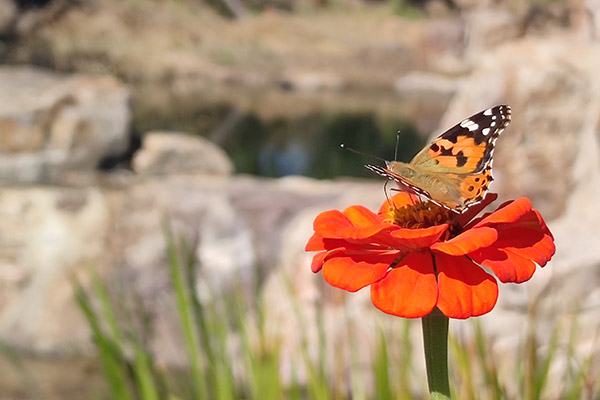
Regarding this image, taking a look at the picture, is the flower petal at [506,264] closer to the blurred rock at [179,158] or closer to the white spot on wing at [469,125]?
the white spot on wing at [469,125]

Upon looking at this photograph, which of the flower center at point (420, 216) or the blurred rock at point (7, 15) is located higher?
the flower center at point (420, 216)

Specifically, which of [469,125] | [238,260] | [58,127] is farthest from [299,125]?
[469,125]

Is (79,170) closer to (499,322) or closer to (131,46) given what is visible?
(499,322)

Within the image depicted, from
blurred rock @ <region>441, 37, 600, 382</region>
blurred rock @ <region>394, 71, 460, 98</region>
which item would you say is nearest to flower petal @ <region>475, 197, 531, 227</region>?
blurred rock @ <region>441, 37, 600, 382</region>

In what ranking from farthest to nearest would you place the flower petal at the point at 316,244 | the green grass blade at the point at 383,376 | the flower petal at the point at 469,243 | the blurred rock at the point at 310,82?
the blurred rock at the point at 310,82, the green grass blade at the point at 383,376, the flower petal at the point at 316,244, the flower petal at the point at 469,243

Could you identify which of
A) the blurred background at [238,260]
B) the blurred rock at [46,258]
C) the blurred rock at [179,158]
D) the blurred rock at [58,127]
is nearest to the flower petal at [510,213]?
the blurred background at [238,260]

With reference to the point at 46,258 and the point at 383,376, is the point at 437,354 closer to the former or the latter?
the point at 383,376
